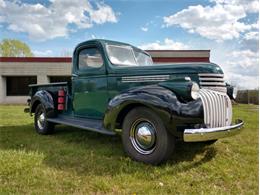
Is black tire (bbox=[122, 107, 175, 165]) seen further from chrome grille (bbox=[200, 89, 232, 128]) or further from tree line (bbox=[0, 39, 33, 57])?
tree line (bbox=[0, 39, 33, 57])

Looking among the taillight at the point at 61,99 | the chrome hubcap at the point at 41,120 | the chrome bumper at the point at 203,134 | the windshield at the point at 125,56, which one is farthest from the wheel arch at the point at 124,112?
the chrome hubcap at the point at 41,120

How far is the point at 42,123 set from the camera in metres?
7.16

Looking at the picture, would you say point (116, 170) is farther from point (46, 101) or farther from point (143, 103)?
point (46, 101)

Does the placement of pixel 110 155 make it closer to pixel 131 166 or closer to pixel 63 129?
pixel 131 166

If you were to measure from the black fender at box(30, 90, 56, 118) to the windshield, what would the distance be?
6.79ft

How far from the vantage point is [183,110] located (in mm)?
3922

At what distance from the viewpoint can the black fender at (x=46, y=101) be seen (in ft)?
22.0

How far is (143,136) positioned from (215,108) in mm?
1125

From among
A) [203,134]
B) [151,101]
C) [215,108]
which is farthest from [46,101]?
[203,134]

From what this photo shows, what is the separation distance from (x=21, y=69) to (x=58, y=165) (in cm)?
2097

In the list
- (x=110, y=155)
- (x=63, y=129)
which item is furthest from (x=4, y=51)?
(x=110, y=155)

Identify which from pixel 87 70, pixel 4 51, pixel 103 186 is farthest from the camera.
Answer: pixel 4 51

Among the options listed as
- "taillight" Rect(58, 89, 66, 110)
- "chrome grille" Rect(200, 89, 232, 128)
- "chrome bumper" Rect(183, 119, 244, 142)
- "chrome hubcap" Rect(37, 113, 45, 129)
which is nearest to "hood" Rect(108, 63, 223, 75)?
"chrome grille" Rect(200, 89, 232, 128)

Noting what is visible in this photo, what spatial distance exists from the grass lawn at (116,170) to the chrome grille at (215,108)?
2.09 feet
